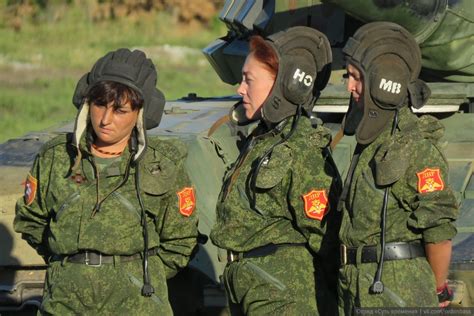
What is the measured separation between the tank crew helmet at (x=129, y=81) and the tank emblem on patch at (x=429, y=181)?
1265 millimetres

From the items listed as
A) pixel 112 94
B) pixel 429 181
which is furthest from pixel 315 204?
pixel 112 94

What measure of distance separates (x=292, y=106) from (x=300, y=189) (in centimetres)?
44

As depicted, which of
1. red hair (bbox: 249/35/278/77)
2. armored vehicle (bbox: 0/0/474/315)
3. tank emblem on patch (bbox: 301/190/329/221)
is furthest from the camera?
armored vehicle (bbox: 0/0/474/315)

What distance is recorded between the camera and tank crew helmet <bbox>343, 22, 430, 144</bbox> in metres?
6.06

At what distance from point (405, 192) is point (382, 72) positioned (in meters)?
0.55

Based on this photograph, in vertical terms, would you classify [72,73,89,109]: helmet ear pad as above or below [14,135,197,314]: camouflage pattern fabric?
above

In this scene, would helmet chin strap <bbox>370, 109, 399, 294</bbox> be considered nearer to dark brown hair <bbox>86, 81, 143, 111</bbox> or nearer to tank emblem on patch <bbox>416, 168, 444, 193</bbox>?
tank emblem on patch <bbox>416, 168, 444, 193</bbox>

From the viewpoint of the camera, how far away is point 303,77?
253 inches

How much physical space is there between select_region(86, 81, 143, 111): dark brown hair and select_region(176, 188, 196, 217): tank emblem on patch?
49 cm

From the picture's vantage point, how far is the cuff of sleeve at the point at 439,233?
5.93 metres

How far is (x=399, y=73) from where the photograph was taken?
6.09 m

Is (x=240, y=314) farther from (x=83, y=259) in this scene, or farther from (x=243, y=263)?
(x=83, y=259)

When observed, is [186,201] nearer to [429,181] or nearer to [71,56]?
[429,181]

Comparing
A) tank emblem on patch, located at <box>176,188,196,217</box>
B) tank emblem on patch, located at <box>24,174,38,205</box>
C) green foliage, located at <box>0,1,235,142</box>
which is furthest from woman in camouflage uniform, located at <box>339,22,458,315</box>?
green foliage, located at <box>0,1,235,142</box>
